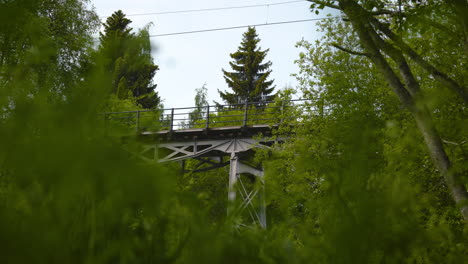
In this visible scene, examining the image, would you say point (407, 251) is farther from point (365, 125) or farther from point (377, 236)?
point (365, 125)

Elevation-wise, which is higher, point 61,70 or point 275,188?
point 61,70

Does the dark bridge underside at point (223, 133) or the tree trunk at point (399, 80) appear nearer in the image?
the tree trunk at point (399, 80)

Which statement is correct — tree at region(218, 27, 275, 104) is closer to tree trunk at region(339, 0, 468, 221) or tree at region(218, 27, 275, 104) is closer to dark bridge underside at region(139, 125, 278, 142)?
dark bridge underside at region(139, 125, 278, 142)

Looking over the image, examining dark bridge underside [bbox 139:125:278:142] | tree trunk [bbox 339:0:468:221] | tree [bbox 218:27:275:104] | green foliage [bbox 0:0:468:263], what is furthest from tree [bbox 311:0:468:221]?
tree [bbox 218:27:275:104]

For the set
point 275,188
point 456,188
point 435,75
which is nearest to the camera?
point 275,188

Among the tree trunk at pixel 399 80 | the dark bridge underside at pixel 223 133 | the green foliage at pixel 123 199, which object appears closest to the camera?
the green foliage at pixel 123 199

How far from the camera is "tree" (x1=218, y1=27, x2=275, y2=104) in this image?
38.8 metres

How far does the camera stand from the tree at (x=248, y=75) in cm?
3878

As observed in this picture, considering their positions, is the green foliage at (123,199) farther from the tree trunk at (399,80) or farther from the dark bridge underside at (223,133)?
the dark bridge underside at (223,133)

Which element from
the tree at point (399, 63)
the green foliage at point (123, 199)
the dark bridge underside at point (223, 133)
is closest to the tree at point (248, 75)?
the dark bridge underside at point (223, 133)

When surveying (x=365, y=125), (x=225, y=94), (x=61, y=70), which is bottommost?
(x=365, y=125)

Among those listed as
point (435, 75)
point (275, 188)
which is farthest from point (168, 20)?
point (275, 188)

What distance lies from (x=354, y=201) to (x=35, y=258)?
1.44ft

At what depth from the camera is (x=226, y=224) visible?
25.6 inches
